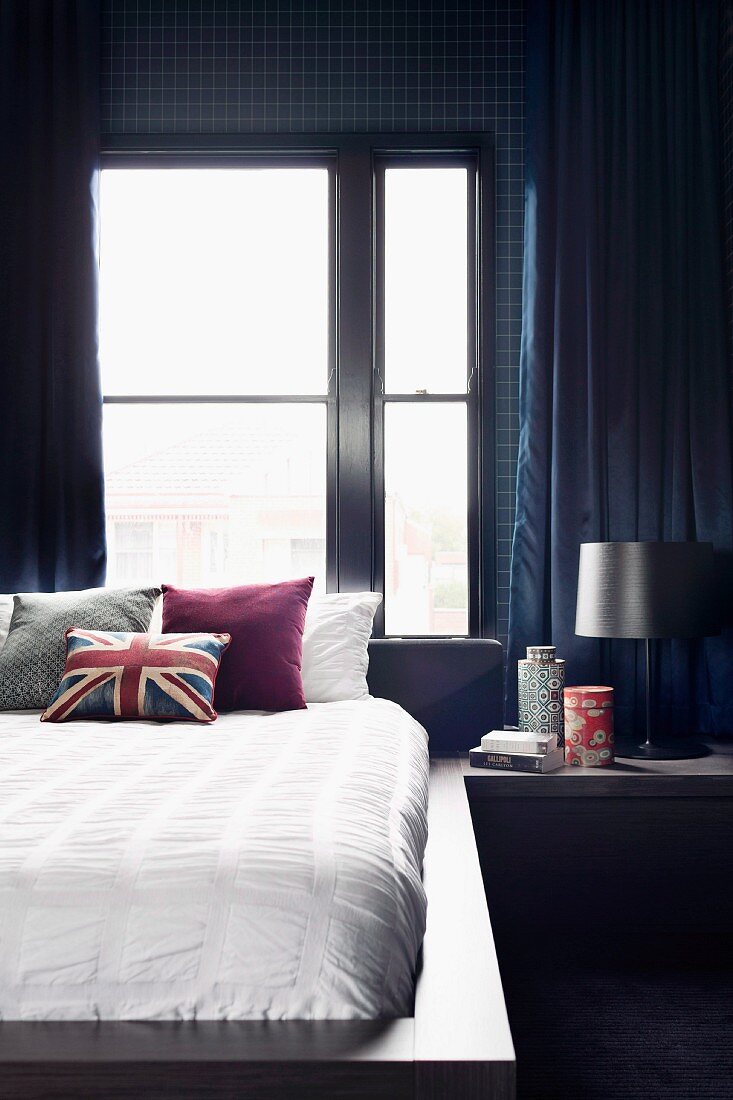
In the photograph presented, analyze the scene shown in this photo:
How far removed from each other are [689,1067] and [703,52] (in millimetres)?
2965

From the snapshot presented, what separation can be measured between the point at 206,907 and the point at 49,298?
2.52 meters

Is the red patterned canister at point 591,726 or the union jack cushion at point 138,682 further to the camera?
the red patterned canister at point 591,726

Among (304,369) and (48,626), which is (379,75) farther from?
(48,626)

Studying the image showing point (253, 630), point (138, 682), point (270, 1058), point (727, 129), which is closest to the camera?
point (270, 1058)

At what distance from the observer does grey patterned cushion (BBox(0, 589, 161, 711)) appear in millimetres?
2422

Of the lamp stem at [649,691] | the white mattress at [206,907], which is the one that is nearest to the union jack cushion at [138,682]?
the white mattress at [206,907]

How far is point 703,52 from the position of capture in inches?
117

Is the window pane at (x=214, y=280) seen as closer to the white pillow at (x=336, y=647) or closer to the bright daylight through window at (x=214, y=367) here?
the bright daylight through window at (x=214, y=367)

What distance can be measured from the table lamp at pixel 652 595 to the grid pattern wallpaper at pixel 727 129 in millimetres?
890

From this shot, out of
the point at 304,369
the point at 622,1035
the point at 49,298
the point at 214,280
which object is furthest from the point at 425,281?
the point at 622,1035

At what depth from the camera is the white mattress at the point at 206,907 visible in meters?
1.08

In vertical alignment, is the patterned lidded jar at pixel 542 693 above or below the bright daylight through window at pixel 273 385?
below

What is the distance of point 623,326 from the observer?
298 cm

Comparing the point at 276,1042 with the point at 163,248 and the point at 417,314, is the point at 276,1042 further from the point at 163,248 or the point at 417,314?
the point at 163,248
